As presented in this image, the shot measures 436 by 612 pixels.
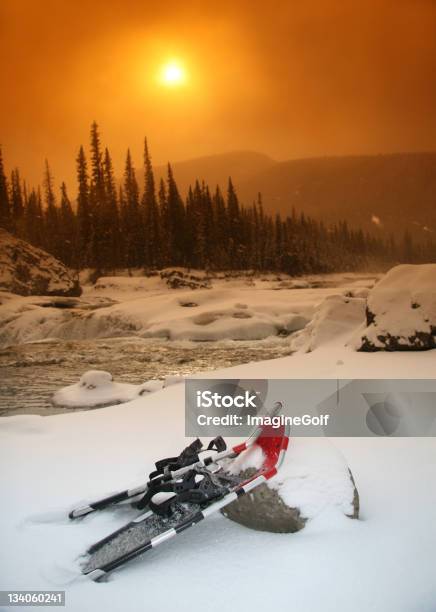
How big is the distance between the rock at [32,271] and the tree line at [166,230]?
A: 0.15m

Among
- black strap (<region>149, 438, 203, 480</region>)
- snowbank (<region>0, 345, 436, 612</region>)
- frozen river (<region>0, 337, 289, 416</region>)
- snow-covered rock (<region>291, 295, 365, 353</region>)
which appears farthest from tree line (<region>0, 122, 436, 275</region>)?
black strap (<region>149, 438, 203, 480</region>)

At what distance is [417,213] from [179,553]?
6.77m

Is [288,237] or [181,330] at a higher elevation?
[288,237]

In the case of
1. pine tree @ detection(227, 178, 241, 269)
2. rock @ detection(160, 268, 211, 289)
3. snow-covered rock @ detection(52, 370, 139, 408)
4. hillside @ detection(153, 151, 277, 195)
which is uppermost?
hillside @ detection(153, 151, 277, 195)

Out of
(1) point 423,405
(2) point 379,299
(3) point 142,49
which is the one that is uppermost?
(3) point 142,49

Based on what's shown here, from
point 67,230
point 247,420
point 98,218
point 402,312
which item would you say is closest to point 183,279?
point 98,218

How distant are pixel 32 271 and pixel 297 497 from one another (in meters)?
6.39

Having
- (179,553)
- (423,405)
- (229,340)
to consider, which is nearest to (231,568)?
(179,553)

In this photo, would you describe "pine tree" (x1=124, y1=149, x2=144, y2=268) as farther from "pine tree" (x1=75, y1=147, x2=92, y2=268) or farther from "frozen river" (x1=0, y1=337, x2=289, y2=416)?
"frozen river" (x1=0, y1=337, x2=289, y2=416)

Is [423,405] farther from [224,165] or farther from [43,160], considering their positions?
[43,160]

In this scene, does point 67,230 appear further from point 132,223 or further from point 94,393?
point 94,393

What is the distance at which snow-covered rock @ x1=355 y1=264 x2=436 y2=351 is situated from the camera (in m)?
4.73

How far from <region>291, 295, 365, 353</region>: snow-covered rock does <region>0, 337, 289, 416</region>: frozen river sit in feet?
2.63

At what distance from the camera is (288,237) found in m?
7.61
